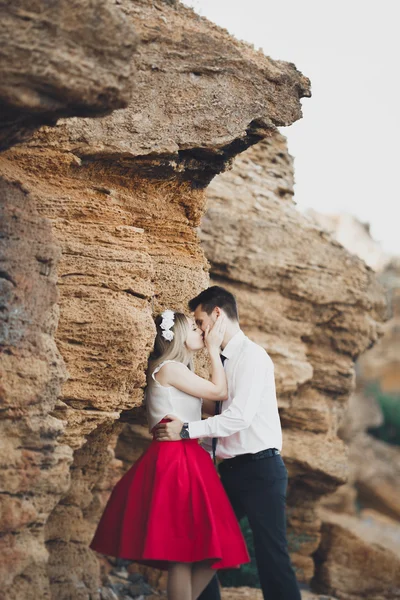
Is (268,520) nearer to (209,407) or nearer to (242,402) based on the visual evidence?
(242,402)

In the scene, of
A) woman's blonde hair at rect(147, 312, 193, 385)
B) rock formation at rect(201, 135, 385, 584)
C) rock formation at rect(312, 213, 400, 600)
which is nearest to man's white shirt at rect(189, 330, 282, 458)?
woman's blonde hair at rect(147, 312, 193, 385)

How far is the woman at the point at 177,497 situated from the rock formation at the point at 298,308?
113 inches

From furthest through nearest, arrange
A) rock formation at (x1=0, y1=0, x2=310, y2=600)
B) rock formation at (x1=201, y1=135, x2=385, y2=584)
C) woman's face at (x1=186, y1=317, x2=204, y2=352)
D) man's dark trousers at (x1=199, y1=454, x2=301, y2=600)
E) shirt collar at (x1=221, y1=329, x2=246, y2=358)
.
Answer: rock formation at (x1=201, y1=135, x2=385, y2=584)
shirt collar at (x1=221, y1=329, x2=246, y2=358)
woman's face at (x1=186, y1=317, x2=204, y2=352)
man's dark trousers at (x1=199, y1=454, x2=301, y2=600)
rock formation at (x1=0, y1=0, x2=310, y2=600)

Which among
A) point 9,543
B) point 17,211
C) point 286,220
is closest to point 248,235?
point 286,220

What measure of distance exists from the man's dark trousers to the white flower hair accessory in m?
1.02

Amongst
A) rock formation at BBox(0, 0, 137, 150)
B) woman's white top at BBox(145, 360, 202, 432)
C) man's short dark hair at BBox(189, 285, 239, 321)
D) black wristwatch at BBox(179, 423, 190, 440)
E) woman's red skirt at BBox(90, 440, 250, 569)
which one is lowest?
woman's red skirt at BBox(90, 440, 250, 569)

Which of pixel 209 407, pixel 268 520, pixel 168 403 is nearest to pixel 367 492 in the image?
pixel 209 407

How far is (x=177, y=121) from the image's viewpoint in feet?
17.9

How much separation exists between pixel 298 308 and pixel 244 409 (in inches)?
139

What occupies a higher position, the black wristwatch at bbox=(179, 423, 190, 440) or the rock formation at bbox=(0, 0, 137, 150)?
the rock formation at bbox=(0, 0, 137, 150)

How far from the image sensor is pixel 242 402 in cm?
526

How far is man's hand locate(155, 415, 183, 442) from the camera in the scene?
17.0ft

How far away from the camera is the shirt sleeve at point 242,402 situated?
5172mm

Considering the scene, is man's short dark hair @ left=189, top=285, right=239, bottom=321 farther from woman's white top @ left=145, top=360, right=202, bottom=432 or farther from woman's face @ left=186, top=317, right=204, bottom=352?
woman's white top @ left=145, top=360, right=202, bottom=432
